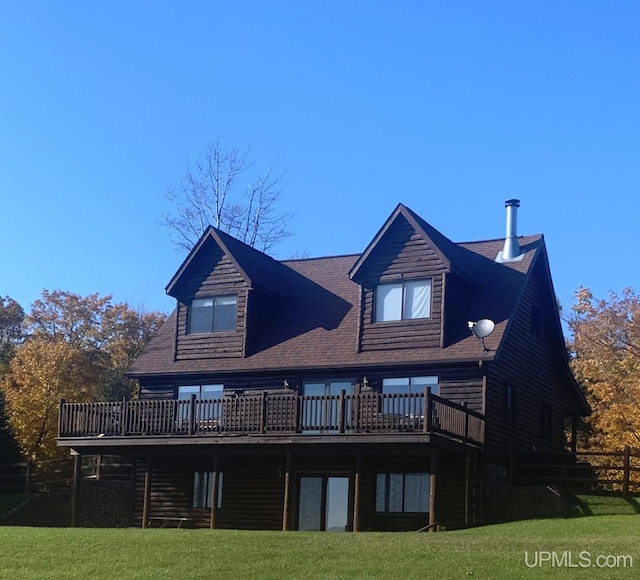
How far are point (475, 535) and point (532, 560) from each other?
4.76 metres

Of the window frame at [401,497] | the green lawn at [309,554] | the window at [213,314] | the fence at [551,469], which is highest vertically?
the window at [213,314]

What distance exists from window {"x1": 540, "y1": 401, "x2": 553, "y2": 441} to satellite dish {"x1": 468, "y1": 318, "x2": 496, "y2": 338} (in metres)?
6.53

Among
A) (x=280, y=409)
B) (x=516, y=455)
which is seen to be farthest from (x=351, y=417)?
(x=516, y=455)

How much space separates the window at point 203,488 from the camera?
3247cm

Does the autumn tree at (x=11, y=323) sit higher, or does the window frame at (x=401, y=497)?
the autumn tree at (x=11, y=323)

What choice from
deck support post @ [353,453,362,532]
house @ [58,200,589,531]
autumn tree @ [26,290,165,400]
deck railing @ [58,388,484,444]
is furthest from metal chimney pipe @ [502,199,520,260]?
autumn tree @ [26,290,165,400]

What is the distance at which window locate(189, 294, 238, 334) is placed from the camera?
33.7 metres

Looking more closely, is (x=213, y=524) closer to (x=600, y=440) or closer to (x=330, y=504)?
(x=330, y=504)

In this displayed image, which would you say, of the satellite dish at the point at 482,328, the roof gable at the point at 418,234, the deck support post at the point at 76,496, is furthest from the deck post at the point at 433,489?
the deck support post at the point at 76,496

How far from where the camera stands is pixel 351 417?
2766cm

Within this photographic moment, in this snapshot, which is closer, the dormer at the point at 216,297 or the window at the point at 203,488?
the window at the point at 203,488

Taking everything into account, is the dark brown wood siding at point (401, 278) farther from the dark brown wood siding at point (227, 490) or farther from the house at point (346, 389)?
the dark brown wood siding at point (227, 490)

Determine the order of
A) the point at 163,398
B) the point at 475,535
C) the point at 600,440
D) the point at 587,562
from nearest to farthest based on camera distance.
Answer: the point at 587,562 → the point at 475,535 → the point at 163,398 → the point at 600,440

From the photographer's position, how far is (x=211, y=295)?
33906mm
